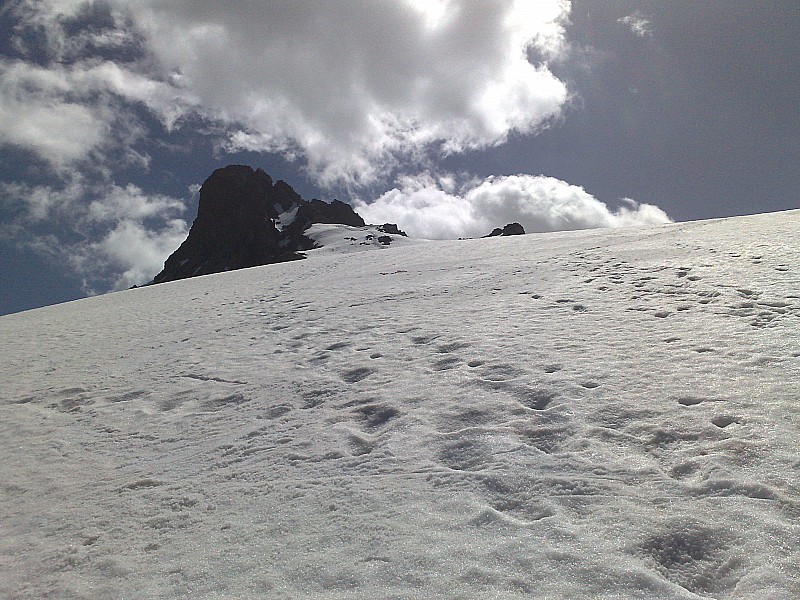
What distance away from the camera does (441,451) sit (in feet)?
18.7

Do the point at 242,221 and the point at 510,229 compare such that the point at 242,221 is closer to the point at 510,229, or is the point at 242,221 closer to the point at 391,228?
the point at 391,228

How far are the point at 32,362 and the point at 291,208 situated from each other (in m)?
150

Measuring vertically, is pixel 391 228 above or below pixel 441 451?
above

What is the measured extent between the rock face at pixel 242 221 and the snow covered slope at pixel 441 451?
110 metres

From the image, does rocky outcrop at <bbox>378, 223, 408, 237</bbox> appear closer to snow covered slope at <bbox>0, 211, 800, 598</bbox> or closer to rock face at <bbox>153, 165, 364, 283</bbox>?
rock face at <bbox>153, 165, 364, 283</bbox>

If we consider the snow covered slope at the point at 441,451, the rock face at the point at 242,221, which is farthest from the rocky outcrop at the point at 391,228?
the snow covered slope at the point at 441,451

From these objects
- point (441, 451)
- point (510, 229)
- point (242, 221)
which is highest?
point (242, 221)

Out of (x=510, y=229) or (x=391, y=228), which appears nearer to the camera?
(x=510, y=229)

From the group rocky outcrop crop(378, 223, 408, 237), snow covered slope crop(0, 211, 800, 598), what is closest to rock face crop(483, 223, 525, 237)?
rocky outcrop crop(378, 223, 408, 237)

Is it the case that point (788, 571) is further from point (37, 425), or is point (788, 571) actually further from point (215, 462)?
point (37, 425)

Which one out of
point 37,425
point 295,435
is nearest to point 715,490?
point 295,435

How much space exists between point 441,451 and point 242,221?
13953 cm

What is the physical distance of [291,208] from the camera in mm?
156500

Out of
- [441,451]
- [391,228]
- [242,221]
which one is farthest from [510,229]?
[441,451]
